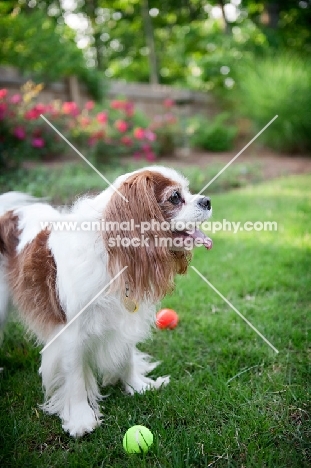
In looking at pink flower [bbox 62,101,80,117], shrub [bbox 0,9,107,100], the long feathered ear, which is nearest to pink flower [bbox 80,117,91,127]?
pink flower [bbox 62,101,80,117]

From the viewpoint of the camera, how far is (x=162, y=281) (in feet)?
7.28

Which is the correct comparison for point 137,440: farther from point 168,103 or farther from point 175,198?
point 168,103

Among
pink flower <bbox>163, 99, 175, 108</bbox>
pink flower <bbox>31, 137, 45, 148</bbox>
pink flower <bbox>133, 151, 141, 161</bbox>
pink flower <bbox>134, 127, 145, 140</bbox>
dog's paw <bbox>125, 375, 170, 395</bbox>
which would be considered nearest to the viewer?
dog's paw <bbox>125, 375, 170, 395</bbox>

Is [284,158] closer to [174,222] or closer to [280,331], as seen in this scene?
[280,331]

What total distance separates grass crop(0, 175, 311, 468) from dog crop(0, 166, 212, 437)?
Result: 0.15 meters

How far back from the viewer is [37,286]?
243 centimetres

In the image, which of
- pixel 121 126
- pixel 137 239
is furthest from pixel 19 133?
pixel 137 239

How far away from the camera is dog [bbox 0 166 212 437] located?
2158 millimetres

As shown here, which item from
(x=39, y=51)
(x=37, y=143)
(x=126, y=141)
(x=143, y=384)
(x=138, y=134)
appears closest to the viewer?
(x=143, y=384)

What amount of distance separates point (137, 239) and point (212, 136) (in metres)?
10.0

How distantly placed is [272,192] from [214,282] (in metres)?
3.86

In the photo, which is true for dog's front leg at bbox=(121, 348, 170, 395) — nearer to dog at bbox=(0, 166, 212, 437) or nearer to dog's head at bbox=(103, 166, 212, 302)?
dog at bbox=(0, 166, 212, 437)

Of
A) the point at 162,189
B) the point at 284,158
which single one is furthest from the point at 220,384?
the point at 284,158

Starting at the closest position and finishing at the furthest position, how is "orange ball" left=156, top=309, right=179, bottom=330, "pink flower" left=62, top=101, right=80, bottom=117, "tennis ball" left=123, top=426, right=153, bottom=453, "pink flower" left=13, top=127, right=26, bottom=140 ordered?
"tennis ball" left=123, top=426, right=153, bottom=453 < "orange ball" left=156, top=309, right=179, bottom=330 < "pink flower" left=13, top=127, right=26, bottom=140 < "pink flower" left=62, top=101, right=80, bottom=117
